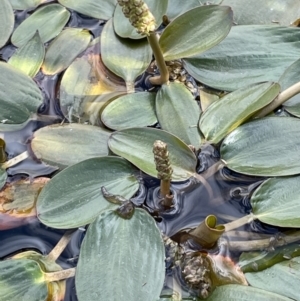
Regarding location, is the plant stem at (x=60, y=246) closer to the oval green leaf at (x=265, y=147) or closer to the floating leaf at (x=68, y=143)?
the floating leaf at (x=68, y=143)

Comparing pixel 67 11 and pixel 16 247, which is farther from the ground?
pixel 67 11

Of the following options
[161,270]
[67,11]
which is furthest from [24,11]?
[161,270]

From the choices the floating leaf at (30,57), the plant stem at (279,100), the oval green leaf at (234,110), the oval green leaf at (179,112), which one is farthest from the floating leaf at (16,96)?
the plant stem at (279,100)

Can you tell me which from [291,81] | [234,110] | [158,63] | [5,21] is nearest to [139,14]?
[158,63]

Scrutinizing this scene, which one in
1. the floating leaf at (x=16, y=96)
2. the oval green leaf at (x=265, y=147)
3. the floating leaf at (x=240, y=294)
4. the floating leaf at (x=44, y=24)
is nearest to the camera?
the floating leaf at (x=240, y=294)

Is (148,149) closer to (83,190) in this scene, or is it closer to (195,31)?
(83,190)

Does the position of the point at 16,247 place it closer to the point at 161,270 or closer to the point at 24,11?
the point at 161,270
